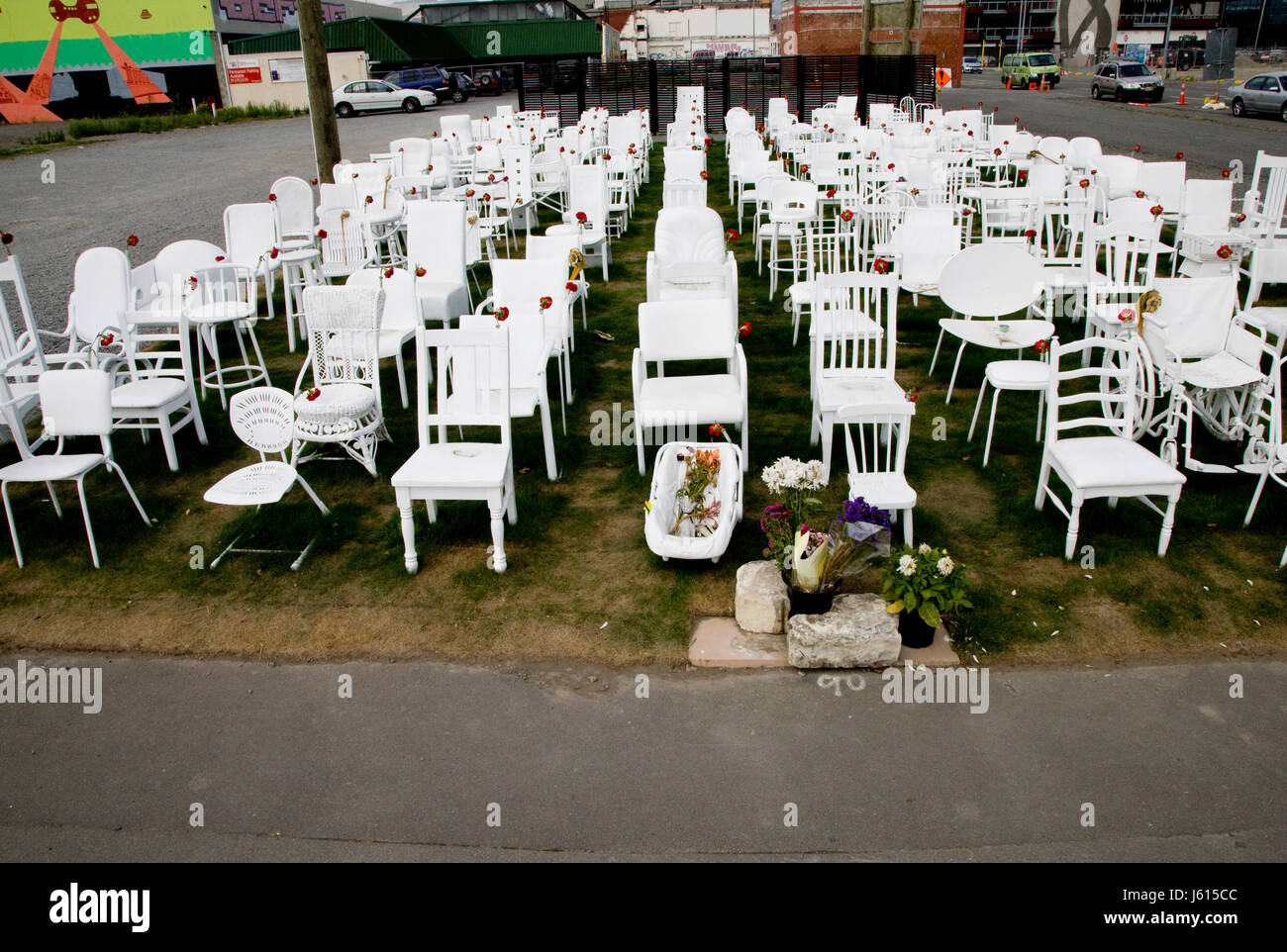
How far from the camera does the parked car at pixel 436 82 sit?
36.5 metres

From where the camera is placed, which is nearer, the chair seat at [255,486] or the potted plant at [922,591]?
the potted plant at [922,591]

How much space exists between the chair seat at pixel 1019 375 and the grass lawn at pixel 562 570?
0.55 meters

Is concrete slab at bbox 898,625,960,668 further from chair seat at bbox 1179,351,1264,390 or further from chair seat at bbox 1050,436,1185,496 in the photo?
chair seat at bbox 1179,351,1264,390

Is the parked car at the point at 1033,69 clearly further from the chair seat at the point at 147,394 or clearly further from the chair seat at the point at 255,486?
the chair seat at the point at 255,486

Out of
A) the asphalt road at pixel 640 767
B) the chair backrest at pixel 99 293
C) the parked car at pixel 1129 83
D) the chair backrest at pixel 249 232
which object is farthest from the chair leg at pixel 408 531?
the parked car at pixel 1129 83

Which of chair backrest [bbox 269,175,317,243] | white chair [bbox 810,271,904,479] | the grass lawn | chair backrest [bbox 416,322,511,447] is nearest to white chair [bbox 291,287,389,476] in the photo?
the grass lawn

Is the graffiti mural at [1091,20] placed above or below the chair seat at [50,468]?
above

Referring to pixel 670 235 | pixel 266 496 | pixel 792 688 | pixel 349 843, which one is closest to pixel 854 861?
pixel 792 688

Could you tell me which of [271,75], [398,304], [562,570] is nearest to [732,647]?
[562,570]

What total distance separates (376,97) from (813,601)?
1404 inches

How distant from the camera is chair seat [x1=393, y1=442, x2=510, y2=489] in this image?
15.3 feet

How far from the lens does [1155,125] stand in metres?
23.3

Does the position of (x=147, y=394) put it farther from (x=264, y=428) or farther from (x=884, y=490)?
(x=884, y=490)

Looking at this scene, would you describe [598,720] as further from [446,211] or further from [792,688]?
[446,211]
